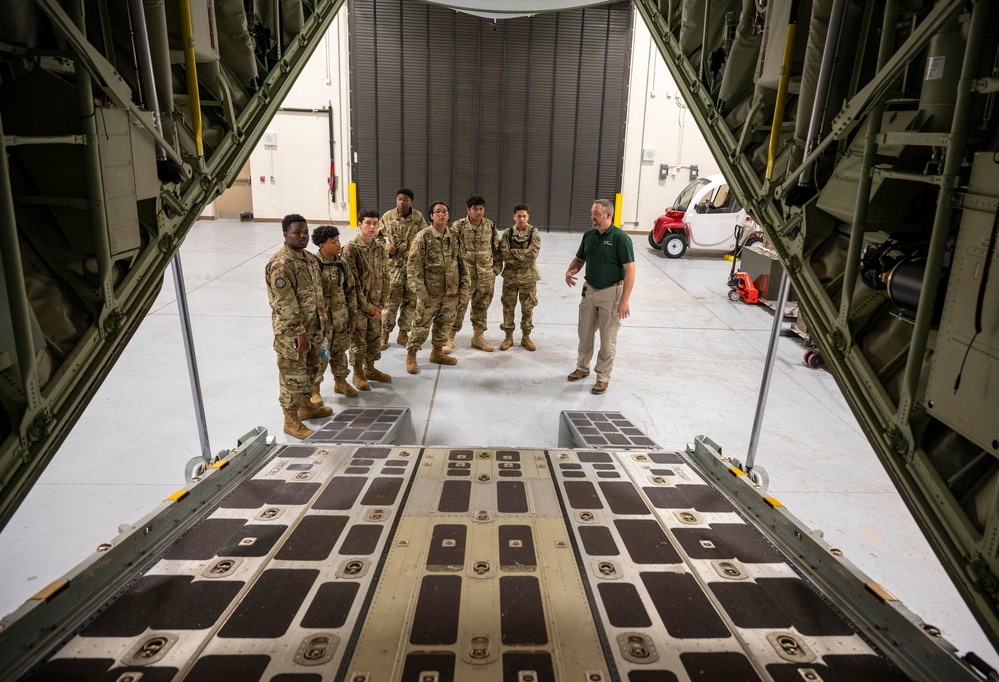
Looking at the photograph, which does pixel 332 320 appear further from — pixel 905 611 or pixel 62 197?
pixel 905 611

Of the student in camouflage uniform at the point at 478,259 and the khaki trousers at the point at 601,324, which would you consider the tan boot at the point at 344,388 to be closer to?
the student in camouflage uniform at the point at 478,259

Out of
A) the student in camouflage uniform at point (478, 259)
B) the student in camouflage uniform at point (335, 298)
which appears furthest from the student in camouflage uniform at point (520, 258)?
the student in camouflage uniform at point (335, 298)

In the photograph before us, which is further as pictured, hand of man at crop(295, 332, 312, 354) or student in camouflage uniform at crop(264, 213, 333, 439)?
hand of man at crop(295, 332, 312, 354)

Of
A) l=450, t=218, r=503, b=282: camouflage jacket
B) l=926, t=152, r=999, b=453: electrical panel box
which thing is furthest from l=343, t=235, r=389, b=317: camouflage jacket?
l=926, t=152, r=999, b=453: electrical panel box

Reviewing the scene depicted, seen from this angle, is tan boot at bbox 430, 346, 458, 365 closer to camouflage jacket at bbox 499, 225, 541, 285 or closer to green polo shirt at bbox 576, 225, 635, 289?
camouflage jacket at bbox 499, 225, 541, 285

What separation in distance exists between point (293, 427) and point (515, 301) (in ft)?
13.4

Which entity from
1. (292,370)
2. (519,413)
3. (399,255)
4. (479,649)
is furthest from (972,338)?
(399,255)

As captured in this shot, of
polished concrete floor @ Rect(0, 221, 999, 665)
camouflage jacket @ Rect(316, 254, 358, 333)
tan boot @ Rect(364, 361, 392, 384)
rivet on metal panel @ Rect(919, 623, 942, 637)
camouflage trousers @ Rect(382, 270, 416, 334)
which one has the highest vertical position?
camouflage jacket @ Rect(316, 254, 358, 333)

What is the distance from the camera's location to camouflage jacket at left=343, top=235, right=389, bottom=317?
23.0 ft

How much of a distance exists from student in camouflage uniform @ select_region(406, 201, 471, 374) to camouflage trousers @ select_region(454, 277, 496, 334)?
12.0 inches

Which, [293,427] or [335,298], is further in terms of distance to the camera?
[335,298]

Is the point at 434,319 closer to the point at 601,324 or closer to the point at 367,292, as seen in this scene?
the point at 367,292

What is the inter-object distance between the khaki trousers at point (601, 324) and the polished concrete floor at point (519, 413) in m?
0.33

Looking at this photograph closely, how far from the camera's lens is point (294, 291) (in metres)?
5.89
